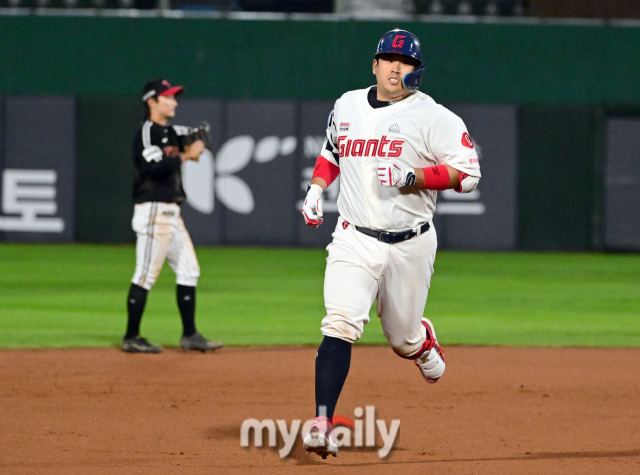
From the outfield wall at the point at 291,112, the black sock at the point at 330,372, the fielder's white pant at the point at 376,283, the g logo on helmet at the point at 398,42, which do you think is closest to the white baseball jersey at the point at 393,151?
the fielder's white pant at the point at 376,283

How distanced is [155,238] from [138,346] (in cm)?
87

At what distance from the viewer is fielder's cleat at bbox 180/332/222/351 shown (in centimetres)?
874

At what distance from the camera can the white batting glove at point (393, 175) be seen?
17.0 feet

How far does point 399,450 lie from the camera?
18.2 ft

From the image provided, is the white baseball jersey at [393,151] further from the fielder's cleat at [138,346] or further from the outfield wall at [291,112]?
the outfield wall at [291,112]

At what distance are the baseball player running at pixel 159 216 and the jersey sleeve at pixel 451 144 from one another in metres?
3.45

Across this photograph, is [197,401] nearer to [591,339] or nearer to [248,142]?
[591,339]

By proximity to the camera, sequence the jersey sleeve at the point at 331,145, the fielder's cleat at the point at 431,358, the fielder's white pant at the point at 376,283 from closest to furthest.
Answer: the fielder's white pant at the point at 376,283 → the jersey sleeve at the point at 331,145 → the fielder's cleat at the point at 431,358

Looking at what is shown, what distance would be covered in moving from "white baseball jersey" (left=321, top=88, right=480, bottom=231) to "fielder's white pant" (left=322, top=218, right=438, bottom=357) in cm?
12

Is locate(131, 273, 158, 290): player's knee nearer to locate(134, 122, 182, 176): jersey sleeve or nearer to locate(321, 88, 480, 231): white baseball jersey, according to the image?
locate(134, 122, 182, 176): jersey sleeve

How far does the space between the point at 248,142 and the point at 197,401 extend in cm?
1247

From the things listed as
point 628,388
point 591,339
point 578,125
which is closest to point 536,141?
point 578,125

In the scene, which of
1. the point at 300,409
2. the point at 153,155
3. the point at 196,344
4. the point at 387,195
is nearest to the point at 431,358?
the point at 300,409

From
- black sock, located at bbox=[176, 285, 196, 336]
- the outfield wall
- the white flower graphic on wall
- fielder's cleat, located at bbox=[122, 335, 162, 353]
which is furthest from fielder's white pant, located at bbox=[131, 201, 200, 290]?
the outfield wall
